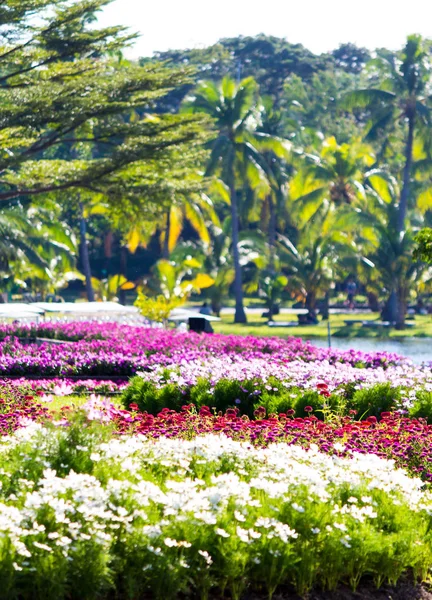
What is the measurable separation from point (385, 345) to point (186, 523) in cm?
3770

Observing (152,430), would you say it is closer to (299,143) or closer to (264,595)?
(264,595)

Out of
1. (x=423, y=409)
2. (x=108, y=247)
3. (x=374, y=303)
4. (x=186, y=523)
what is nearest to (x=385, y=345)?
(x=374, y=303)

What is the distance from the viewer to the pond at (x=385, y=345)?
4168 cm

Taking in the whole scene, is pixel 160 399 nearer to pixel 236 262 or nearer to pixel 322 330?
pixel 322 330

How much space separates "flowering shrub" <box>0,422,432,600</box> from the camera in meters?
6.44

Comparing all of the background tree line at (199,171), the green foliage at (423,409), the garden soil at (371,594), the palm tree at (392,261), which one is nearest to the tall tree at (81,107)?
the background tree line at (199,171)

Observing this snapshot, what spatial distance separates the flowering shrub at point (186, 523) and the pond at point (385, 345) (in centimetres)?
3238

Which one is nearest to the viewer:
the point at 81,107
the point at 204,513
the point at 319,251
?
the point at 204,513

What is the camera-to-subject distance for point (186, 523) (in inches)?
272

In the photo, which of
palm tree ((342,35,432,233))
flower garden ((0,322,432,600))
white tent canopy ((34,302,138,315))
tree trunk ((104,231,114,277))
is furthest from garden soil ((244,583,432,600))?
tree trunk ((104,231,114,277))

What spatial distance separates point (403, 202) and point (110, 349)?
106 ft

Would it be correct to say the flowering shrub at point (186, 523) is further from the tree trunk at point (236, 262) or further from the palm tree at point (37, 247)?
the tree trunk at point (236, 262)

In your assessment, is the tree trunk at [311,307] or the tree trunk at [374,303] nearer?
the tree trunk at [311,307]

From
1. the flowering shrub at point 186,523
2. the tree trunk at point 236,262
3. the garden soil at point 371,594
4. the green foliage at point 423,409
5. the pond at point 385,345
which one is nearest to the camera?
the flowering shrub at point 186,523
